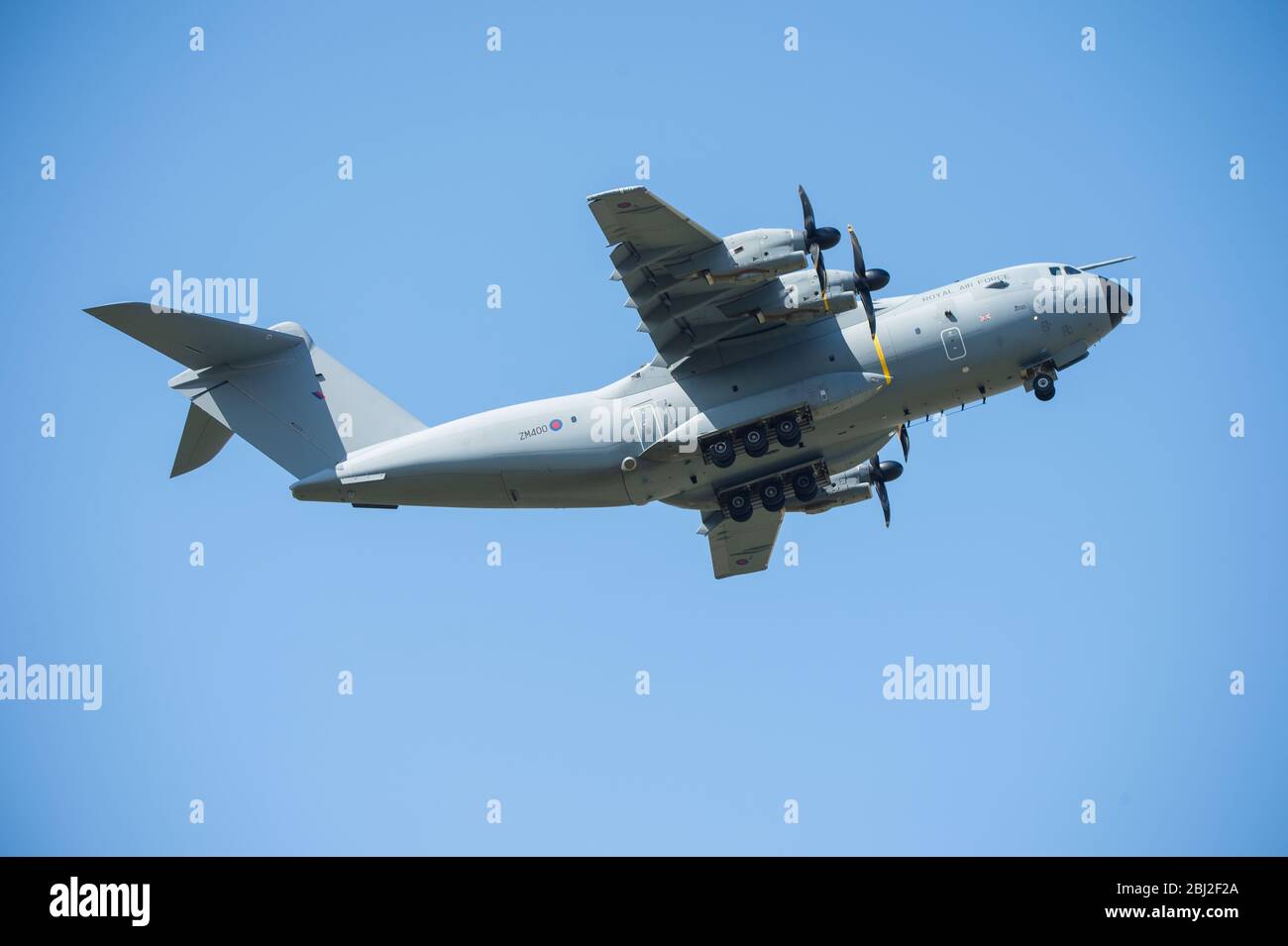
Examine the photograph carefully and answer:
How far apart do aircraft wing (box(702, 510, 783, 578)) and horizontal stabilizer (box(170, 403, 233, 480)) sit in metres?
8.54

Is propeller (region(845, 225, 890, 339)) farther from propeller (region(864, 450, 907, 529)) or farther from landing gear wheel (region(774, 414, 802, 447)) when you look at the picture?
propeller (region(864, 450, 907, 529))

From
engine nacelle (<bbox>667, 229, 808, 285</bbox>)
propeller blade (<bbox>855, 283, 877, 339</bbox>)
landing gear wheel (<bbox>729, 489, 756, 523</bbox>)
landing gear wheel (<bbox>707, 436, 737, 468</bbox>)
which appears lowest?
landing gear wheel (<bbox>729, 489, 756, 523</bbox>)

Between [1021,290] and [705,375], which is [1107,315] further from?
[705,375]

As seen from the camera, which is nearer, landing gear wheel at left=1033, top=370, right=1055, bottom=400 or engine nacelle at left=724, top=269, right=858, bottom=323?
engine nacelle at left=724, top=269, right=858, bottom=323

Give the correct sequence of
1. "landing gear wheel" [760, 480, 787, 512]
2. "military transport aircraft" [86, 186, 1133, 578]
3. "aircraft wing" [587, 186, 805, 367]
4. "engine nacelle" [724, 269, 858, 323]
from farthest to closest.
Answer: "landing gear wheel" [760, 480, 787, 512] < "military transport aircraft" [86, 186, 1133, 578] < "engine nacelle" [724, 269, 858, 323] < "aircraft wing" [587, 186, 805, 367]

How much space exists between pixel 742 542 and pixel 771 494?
2563mm

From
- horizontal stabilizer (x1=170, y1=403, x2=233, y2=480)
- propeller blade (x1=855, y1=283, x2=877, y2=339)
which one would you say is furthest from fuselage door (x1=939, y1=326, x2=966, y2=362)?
horizontal stabilizer (x1=170, y1=403, x2=233, y2=480)

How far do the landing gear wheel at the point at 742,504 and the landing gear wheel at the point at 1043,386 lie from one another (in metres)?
4.93

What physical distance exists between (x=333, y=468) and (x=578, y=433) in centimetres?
399

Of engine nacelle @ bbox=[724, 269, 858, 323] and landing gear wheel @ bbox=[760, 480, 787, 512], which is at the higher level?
engine nacelle @ bbox=[724, 269, 858, 323]

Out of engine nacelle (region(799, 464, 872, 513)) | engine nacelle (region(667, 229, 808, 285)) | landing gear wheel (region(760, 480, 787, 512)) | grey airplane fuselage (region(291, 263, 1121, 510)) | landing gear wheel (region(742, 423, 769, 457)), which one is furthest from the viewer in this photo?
engine nacelle (region(799, 464, 872, 513))

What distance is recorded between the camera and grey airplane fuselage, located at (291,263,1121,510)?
22.2m

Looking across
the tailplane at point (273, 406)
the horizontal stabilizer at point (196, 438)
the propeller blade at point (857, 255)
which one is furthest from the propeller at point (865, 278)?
the horizontal stabilizer at point (196, 438)

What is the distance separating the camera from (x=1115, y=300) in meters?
23.2
